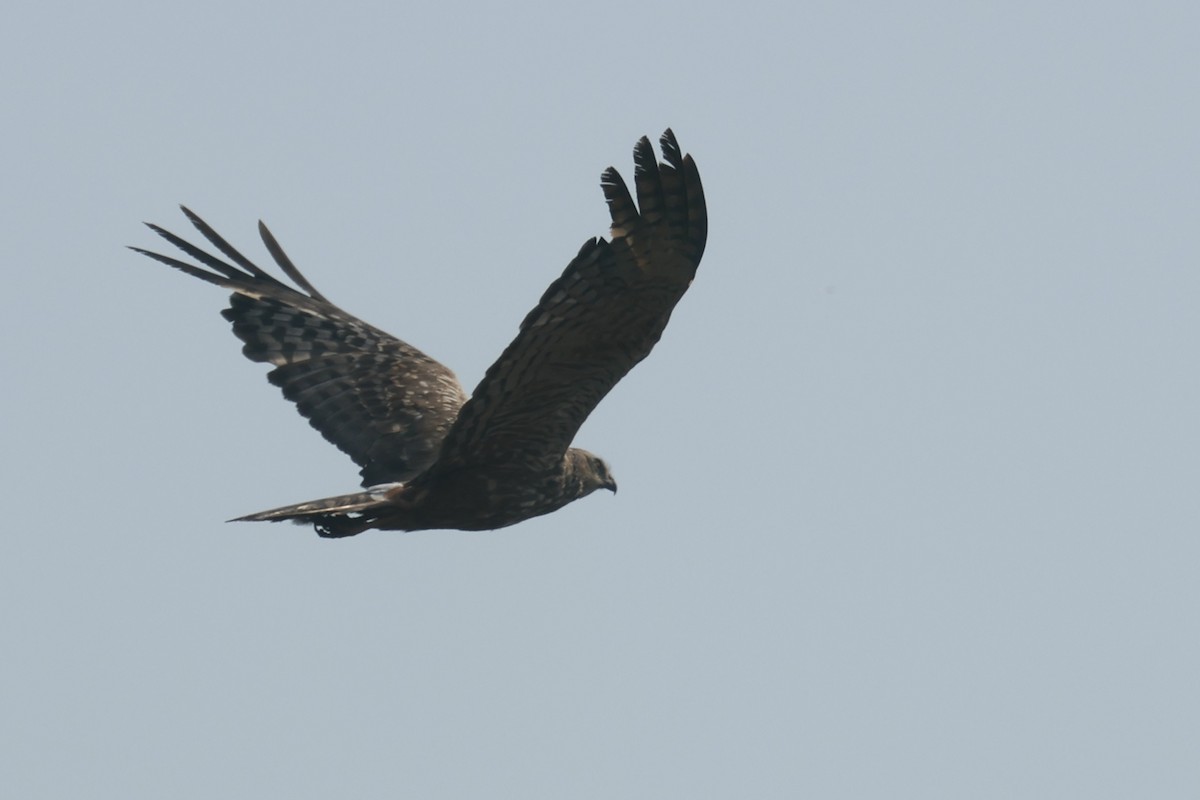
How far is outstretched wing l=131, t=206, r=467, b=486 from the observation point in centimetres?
1273

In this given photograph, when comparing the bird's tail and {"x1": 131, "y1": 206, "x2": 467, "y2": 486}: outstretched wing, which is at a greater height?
{"x1": 131, "y1": 206, "x2": 467, "y2": 486}: outstretched wing

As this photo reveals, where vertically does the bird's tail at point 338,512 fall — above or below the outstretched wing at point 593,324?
below

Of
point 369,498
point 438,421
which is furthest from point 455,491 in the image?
point 438,421

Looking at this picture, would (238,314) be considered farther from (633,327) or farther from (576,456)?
(633,327)

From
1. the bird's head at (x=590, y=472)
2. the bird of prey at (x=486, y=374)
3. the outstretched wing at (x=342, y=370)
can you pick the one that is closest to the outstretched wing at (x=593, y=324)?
the bird of prey at (x=486, y=374)

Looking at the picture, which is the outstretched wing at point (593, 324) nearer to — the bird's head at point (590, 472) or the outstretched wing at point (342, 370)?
the bird's head at point (590, 472)

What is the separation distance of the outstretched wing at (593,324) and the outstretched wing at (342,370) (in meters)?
1.42

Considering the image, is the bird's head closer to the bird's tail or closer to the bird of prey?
the bird of prey

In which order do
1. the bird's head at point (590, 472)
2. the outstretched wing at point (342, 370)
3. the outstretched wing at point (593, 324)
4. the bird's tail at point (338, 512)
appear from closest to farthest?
the outstretched wing at point (593, 324) < the bird's tail at point (338, 512) < the bird's head at point (590, 472) < the outstretched wing at point (342, 370)

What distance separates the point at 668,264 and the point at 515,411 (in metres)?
1.53

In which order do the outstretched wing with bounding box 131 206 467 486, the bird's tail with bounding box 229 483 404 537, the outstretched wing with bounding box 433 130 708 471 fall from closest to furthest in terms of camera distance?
the outstretched wing with bounding box 433 130 708 471
the bird's tail with bounding box 229 483 404 537
the outstretched wing with bounding box 131 206 467 486

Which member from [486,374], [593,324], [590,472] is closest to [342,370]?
[590,472]

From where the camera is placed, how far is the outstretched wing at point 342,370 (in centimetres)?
1273

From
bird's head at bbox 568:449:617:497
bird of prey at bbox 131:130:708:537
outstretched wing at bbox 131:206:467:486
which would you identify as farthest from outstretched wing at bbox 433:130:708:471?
outstretched wing at bbox 131:206:467:486
